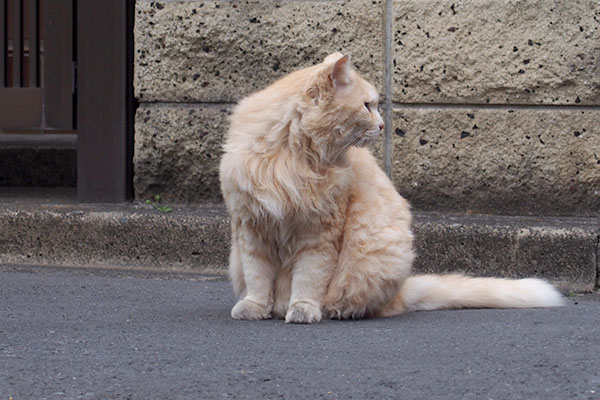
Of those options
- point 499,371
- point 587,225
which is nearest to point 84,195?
point 587,225

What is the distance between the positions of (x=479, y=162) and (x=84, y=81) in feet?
7.57

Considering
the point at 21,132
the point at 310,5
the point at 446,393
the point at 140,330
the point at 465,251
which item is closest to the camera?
the point at 446,393

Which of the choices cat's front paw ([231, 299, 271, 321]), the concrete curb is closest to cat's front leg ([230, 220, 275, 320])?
cat's front paw ([231, 299, 271, 321])

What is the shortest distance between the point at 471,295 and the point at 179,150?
206 centimetres

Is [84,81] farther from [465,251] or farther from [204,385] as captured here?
[204,385]

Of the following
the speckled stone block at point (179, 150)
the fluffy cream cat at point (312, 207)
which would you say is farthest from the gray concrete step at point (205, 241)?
the fluffy cream cat at point (312, 207)

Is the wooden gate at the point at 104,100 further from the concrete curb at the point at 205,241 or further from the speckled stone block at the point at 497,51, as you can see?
the speckled stone block at the point at 497,51

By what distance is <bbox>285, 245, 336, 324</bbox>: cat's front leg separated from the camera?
3.82 m

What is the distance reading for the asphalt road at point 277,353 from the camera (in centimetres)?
279

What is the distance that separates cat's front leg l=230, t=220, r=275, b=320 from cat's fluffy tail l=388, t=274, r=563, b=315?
0.68 metres

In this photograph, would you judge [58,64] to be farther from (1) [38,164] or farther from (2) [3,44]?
(1) [38,164]

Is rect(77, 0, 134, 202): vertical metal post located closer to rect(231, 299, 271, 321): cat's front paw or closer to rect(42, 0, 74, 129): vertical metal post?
rect(42, 0, 74, 129): vertical metal post

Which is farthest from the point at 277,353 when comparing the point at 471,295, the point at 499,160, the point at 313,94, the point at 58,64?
the point at 58,64

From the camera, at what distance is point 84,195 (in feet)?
19.0
